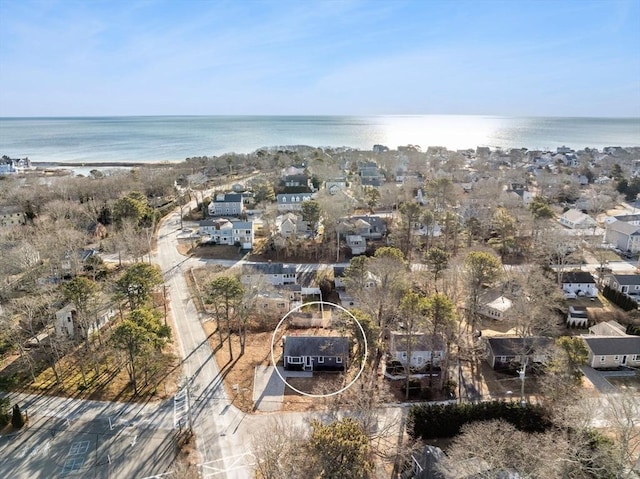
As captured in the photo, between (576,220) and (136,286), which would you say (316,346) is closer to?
(136,286)

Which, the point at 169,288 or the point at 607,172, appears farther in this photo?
the point at 607,172

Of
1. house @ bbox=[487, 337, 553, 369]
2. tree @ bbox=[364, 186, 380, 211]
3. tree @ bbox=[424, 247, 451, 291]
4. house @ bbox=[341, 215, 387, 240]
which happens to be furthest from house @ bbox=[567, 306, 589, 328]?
tree @ bbox=[364, 186, 380, 211]

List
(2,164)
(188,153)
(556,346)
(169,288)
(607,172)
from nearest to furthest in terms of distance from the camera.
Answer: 1. (556,346)
2. (169,288)
3. (607,172)
4. (2,164)
5. (188,153)

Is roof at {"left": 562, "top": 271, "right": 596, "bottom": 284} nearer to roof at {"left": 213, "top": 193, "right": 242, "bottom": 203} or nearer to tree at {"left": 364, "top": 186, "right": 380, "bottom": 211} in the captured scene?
tree at {"left": 364, "top": 186, "right": 380, "bottom": 211}

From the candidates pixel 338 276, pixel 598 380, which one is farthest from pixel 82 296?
pixel 598 380

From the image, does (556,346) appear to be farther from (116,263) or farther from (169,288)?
(116,263)

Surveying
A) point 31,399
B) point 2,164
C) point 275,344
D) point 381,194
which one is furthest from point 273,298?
point 2,164
